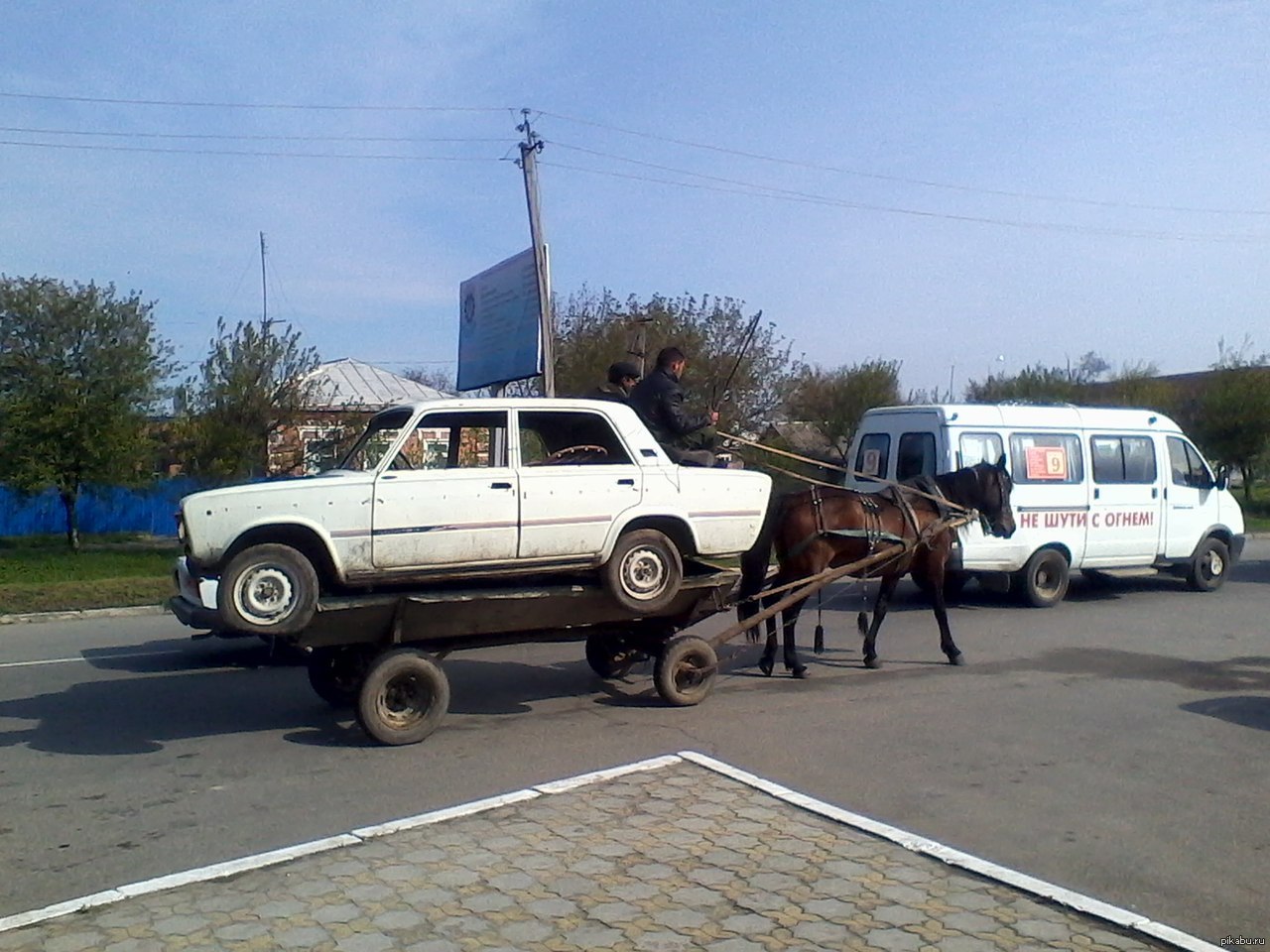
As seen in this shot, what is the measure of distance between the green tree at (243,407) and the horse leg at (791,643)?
1763cm

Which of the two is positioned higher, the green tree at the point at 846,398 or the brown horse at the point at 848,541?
the green tree at the point at 846,398

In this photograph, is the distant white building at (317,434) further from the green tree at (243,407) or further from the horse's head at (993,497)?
the horse's head at (993,497)

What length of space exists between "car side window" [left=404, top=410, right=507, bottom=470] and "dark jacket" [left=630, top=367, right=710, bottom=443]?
1536mm

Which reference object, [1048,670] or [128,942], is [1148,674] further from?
[128,942]

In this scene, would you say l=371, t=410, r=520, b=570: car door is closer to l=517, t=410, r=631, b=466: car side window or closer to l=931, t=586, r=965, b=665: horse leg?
l=517, t=410, r=631, b=466: car side window

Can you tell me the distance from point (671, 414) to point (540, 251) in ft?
43.5

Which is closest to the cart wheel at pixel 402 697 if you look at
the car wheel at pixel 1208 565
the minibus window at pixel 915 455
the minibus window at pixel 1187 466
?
the minibus window at pixel 915 455

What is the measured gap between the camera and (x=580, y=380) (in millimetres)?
28078

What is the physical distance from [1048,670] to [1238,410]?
28.1 metres

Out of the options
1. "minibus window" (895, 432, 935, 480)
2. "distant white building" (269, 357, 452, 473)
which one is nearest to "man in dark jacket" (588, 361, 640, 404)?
"minibus window" (895, 432, 935, 480)

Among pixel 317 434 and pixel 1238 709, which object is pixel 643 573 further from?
pixel 317 434

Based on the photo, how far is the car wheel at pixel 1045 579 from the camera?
48.8ft

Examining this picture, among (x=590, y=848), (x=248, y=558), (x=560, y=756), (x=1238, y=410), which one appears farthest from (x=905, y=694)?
(x=1238, y=410)

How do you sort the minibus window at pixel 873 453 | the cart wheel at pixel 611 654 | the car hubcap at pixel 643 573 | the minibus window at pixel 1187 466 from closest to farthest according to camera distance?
the car hubcap at pixel 643 573 < the cart wheel at pixel 611 654 < the minibus window at pixel 873 453 < the minibus window at pixel 1187 466
